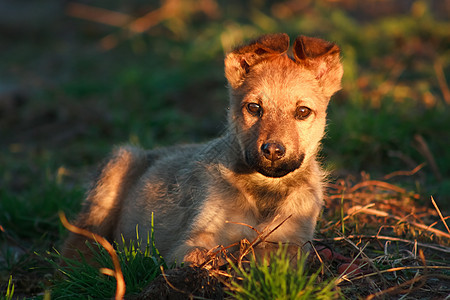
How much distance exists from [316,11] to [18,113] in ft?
26.5

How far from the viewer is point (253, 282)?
307cm

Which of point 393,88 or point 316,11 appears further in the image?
point 316,11

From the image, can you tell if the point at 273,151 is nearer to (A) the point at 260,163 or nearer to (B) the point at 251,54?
(A) the point at 260,163

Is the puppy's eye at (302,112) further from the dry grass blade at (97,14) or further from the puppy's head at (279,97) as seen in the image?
the dry grass blade at (97,14)

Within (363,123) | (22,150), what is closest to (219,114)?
(363,123)

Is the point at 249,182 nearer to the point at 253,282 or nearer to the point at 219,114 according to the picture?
the point at 253,282

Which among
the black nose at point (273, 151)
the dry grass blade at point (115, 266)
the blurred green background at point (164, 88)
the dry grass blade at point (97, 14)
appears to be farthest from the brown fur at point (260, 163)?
the dry grass blade at point (97, 14)

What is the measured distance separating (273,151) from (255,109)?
0.49 metres

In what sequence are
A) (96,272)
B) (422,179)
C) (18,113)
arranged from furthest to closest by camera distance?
(18,113) → (422,179) → (96,272)

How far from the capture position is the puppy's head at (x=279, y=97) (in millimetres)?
3654

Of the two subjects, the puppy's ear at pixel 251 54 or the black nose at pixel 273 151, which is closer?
the black nose at pixel 273 151

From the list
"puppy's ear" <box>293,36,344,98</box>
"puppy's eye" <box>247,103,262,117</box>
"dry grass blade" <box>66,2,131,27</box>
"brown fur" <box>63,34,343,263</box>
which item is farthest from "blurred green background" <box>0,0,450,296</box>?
"puppy's eye" <box>247,103,262,117</box>

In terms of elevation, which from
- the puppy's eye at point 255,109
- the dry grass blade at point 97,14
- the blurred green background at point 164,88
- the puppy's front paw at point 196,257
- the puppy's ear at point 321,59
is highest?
the puppy's ear at point 321,59


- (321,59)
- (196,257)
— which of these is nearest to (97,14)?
(321,59)
